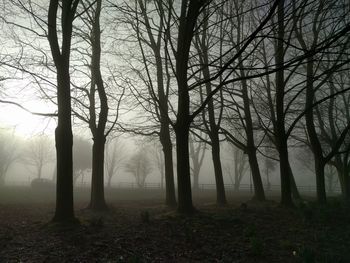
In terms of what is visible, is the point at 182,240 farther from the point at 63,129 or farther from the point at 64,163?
the point at 63,129

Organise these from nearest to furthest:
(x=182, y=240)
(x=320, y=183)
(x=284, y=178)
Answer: (x=182, y=240) < (x=284, y=178) < (x=320, y=183)

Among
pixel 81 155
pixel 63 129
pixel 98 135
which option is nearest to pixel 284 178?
pixel 98 135

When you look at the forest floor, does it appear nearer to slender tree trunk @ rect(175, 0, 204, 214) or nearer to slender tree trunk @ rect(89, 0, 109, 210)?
slender tree trunk @ rect(175, 0, 204, 214)

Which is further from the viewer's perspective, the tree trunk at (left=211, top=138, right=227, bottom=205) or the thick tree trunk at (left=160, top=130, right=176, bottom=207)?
the tree trunk at (left=211, top=138, right=227, bottom=205)

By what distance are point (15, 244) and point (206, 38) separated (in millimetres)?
13373

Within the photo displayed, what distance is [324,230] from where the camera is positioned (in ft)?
25.6

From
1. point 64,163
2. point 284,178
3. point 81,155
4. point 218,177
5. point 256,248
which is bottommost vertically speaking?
point 256,248

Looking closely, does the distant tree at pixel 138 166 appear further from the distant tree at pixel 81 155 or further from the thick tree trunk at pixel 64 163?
the thick tree trunk at pixel 64 163

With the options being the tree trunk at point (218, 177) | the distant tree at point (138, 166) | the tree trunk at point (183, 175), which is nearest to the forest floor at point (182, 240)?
the tree trunk at point (183, 175)

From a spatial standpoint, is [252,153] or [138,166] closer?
[252,153]

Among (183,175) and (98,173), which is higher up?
(98,173)

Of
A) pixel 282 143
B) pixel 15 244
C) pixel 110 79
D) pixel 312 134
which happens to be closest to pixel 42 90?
pixel 110 79

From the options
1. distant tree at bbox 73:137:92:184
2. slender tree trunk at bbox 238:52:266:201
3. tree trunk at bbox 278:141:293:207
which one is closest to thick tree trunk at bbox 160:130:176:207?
slender tree trunk at bbox 238:52:266:201

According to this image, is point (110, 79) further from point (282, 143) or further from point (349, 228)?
point (349, 228)
